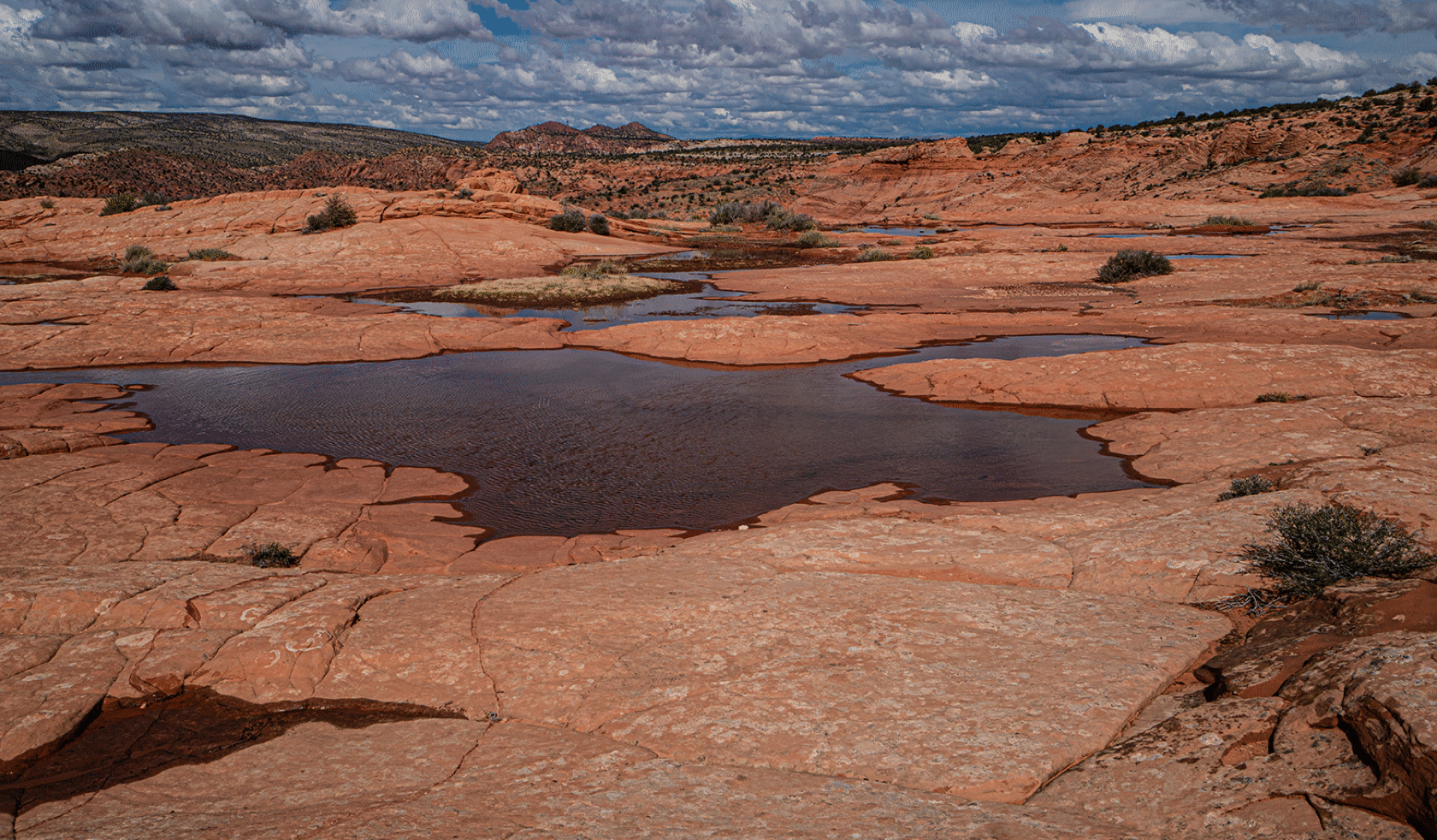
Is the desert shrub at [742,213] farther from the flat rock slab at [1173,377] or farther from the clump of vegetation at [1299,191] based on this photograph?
the flat rock slab at [1173,377]

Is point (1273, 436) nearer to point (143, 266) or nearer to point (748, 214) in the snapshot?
point (143, 266)

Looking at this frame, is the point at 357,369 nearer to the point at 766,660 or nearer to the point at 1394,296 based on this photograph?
the point at 766,660

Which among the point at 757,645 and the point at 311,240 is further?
the point at 311,240

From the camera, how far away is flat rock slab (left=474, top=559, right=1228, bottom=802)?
12.8ft

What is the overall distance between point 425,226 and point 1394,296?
3347cm

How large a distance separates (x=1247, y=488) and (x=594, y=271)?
24248mm

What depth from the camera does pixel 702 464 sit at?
1062cm

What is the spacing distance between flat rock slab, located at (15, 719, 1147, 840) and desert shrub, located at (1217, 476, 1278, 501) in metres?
5.49

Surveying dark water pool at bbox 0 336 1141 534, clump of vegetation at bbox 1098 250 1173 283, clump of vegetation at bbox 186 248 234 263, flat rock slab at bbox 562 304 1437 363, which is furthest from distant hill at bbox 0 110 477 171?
clump of vegetation at bbox 1098 250 1173 283

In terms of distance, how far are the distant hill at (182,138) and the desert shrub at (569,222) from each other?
54.6 meters

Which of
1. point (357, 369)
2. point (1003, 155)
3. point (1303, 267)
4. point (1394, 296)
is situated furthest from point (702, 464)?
point (1003, 155)

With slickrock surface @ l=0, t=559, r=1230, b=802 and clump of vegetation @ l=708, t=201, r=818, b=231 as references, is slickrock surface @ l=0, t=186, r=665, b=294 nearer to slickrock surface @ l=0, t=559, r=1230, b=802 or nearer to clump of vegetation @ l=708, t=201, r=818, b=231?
clump of vegetation @ l=708, t=201, r=818, b=231

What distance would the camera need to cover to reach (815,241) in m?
38.6

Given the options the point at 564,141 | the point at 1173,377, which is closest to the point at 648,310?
the point at 1173,377
